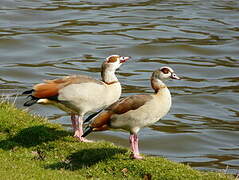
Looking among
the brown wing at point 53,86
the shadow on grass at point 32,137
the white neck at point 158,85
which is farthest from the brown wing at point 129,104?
the shadow on grass at point 32,137

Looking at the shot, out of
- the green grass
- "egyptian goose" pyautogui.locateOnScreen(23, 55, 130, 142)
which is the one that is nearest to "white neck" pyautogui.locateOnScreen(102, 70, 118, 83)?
"egyptian goose" pyautogui.locateOnScreen(23, 55, 130, 142)

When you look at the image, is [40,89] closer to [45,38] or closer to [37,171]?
[37,171]

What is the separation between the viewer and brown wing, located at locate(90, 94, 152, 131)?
1071 cm

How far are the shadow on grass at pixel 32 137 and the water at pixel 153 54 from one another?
5327 mm

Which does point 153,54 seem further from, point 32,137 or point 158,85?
point 158,85

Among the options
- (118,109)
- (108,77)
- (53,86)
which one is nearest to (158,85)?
(118,109)

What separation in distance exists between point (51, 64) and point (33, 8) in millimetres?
8925

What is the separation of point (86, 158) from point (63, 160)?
0.37m

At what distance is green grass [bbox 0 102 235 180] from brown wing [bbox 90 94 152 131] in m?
0.55

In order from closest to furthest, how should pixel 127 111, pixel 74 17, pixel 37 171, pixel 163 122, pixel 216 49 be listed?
1. pixel 37 171
2. pixel 127 111
3. pixel 163 122
4. pixel 216 49
5. pixel 74 17

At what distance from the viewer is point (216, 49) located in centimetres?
2789

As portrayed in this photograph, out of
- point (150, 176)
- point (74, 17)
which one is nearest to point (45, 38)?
point (74, 17)

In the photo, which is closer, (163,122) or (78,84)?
(78,84)

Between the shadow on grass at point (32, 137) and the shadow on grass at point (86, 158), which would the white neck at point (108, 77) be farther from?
the shadow on grass at point (86, 158)
